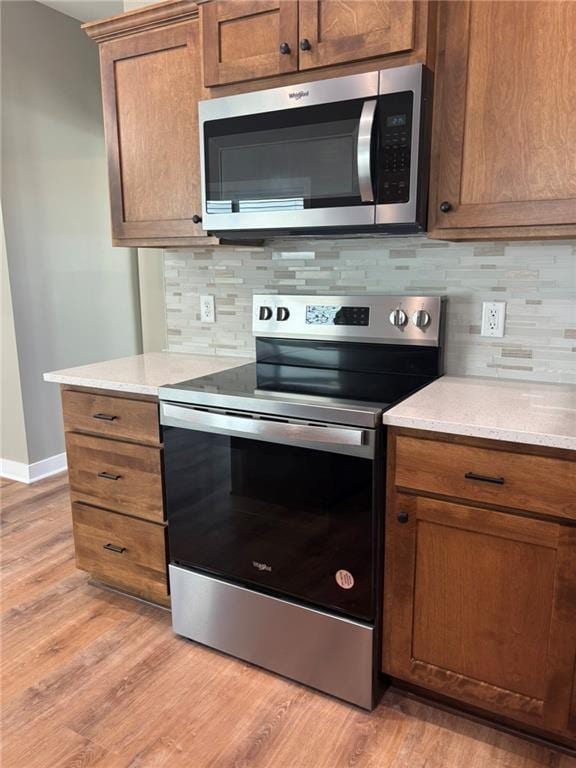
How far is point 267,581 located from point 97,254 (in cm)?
271

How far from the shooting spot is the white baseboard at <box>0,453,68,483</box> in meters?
3.45

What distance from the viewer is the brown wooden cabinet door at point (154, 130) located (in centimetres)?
203

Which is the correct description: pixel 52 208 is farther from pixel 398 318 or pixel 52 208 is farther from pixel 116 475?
pixel 398 318

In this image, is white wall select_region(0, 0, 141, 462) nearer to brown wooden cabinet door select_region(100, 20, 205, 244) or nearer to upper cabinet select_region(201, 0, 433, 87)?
brown wooden cabinet door select_region(100, 20, 205, 244)

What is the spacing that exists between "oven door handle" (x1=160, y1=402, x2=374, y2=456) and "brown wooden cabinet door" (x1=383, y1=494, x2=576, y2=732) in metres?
0.21

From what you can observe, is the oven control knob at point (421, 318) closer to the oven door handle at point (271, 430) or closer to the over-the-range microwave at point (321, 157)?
the over-the-range microwave at point (321, 157)

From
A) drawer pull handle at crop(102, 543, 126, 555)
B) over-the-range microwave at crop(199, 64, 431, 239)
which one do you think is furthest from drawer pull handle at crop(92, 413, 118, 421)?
over-the-range microwave at crop(199, 64, 431, 239)

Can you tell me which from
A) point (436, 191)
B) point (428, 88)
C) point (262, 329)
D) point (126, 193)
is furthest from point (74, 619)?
point (428, 88)

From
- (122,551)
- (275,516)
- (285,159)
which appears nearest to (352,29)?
Result: (285,159)

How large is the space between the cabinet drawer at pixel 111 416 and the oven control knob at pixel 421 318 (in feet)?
3.02

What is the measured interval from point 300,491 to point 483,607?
575 millimetres

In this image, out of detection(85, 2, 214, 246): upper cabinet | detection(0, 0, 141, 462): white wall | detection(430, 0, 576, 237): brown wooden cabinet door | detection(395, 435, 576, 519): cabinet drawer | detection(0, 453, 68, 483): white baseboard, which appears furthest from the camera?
detection(0, 453, 68, 483): white baseboard

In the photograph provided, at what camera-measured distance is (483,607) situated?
1502 mm

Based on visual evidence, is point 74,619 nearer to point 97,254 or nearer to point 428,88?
point 428,88
